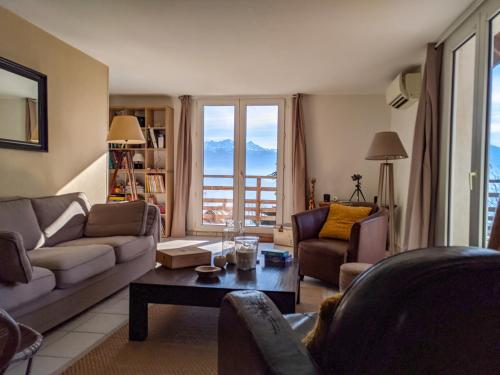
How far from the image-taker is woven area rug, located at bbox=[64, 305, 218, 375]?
72.7 inches

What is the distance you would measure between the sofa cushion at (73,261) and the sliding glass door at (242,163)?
3197 millimetres

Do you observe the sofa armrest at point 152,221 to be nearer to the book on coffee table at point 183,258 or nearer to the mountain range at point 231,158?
the book on coffee table at point 183,258

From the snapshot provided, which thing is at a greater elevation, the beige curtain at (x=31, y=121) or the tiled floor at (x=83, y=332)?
the beige curtain at (x=31, y=121)

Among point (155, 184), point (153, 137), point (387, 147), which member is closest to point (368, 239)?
point (387, 147)

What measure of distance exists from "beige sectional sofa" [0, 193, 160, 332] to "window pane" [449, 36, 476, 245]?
2679 mm

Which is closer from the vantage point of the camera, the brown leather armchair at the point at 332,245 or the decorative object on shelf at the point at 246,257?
the decorative object on shelf at the point at 246,257

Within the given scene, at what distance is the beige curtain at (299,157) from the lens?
5.46m

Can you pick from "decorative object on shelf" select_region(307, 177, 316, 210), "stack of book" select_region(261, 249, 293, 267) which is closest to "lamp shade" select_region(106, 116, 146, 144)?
"stack of book" select_region(261, 249, 293, 267)

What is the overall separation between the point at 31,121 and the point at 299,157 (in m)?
3.51

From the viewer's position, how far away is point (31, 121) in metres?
3.16

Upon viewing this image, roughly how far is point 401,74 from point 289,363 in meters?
4.06

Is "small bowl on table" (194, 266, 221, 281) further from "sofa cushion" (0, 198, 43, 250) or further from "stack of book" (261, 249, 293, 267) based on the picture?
"sofa cushion" (0, 198, 43, 250)

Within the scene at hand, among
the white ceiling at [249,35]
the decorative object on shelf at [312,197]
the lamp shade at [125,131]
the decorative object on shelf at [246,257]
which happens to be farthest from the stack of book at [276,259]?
the decorative object on shelf at [312,197]

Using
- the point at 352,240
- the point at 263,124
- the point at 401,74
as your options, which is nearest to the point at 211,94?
the point at 263,124
